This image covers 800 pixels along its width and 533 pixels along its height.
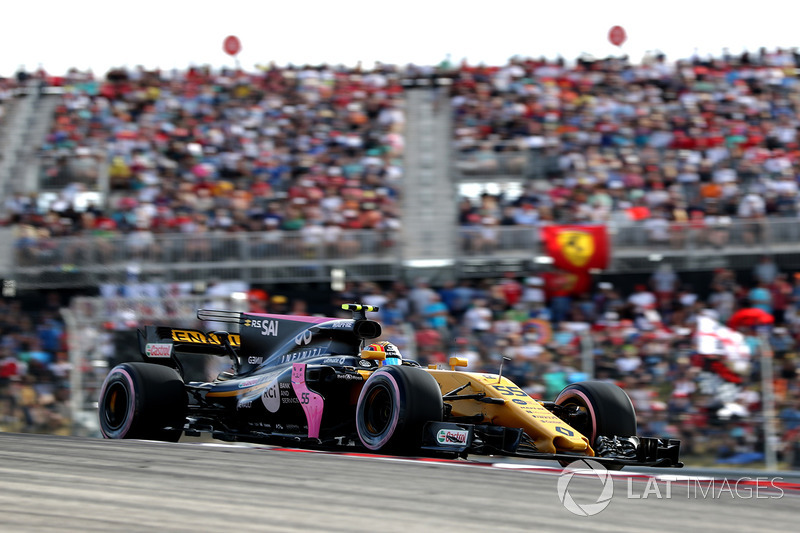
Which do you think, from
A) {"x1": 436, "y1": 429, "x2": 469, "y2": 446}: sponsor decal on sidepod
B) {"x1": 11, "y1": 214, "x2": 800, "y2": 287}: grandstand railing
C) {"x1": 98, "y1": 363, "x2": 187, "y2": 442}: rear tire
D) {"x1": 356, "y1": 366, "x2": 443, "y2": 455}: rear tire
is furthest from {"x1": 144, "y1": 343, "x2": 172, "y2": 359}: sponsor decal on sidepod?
{"x1": 11, "y1": 214, "x2": 800, "y2": 287}: grandstand railing

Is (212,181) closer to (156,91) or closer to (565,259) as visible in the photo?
(156,91)

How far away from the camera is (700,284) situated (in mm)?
16297

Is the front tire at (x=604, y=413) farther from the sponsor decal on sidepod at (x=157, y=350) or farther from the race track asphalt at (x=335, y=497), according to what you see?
the sponsor decal on sidepod at (x=157, y=350)

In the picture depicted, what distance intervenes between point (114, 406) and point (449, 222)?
9.20m

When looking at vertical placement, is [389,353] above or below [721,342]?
below

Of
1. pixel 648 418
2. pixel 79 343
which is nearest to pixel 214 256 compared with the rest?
pixel 79 343

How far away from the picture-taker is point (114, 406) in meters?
10.4

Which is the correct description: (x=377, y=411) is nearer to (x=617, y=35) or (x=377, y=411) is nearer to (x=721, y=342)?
(x=721, y=342)

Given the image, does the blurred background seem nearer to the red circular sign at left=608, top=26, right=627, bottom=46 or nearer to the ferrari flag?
the ferrari flag

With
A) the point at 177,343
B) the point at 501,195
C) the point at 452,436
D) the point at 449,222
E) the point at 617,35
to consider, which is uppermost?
the point at 617,35

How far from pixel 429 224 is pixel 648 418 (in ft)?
24.9

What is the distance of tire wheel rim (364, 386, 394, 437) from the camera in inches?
326

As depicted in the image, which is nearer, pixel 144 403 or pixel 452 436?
pixel 452 436

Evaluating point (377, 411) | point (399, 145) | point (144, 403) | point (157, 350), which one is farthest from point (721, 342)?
point (399, 145)
